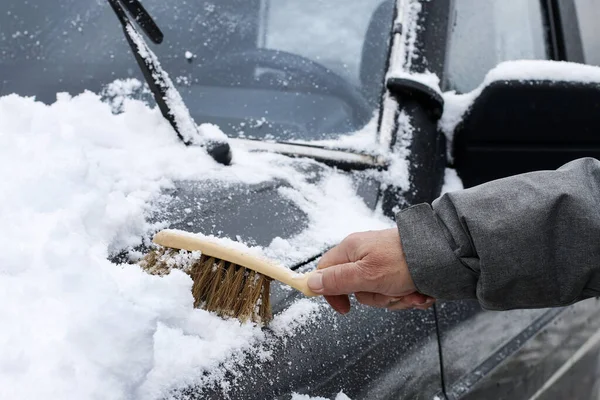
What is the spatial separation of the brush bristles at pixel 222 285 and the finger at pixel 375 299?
19cm

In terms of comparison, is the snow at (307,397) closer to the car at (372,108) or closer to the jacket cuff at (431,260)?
the car at (372,108)

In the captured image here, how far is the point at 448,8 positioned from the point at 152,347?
1.47 m

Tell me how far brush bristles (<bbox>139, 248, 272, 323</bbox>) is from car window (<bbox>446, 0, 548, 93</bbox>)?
1.03 metres

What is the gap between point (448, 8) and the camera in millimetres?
2143

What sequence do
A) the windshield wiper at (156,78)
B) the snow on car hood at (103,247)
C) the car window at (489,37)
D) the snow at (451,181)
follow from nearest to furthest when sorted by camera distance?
the snow on car hood at (103,247), the windshield wiper at (156,78), the snow at (451,181), the car window at (489,37)

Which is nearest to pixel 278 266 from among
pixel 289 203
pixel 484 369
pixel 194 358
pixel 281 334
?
pixel 281 334

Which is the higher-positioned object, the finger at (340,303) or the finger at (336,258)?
the finger at (336,258)

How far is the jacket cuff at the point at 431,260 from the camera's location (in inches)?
51.0

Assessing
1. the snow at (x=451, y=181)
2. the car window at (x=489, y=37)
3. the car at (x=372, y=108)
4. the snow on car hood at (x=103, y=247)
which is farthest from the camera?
the car window at (x=489, y=37)

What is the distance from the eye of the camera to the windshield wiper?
1.82 metres

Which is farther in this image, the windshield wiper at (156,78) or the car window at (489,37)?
the car window at (489,37)

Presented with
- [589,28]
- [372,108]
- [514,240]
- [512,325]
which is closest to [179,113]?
[372,108]

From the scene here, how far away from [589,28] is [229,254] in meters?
1.79

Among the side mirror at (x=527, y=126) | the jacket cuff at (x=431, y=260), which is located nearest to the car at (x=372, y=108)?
the side mirror at (x=527, y=126)
